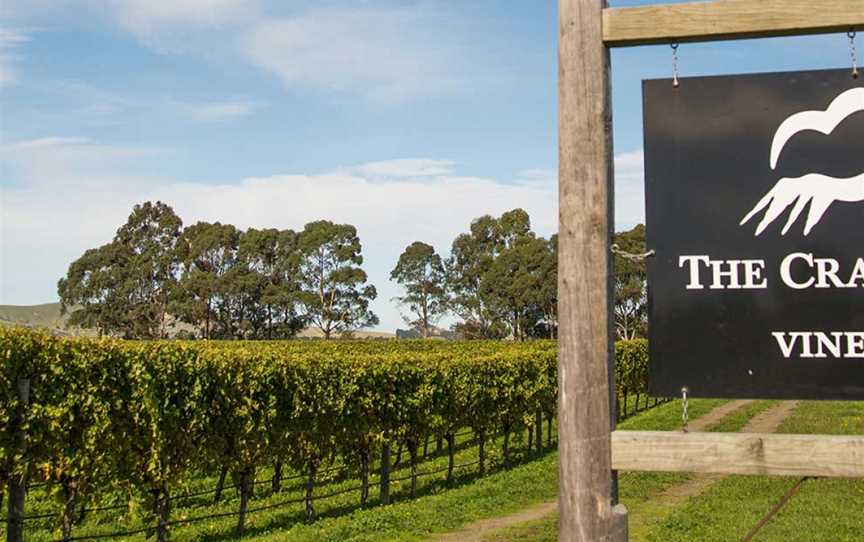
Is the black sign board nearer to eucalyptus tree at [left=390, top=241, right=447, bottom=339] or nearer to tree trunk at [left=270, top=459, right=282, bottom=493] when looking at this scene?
tree trunk at [left=270, top=459, right=282, bottom=493]

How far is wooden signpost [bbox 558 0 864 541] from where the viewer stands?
356 cm

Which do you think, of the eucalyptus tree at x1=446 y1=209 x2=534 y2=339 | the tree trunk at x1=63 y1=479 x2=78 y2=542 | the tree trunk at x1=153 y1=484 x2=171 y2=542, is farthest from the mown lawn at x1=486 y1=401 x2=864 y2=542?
the eucalyptus tree at x1=446 y1=209 x2=534 y2=339

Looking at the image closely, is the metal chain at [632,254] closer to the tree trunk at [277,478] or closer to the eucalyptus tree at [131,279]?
the tree trunk at [277,478]

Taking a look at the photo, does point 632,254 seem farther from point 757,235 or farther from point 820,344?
point 820,344

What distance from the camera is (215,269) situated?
8275 cm

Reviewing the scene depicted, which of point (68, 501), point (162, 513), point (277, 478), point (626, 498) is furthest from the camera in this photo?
point (277, 478)

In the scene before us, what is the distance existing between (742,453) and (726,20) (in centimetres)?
→ 199

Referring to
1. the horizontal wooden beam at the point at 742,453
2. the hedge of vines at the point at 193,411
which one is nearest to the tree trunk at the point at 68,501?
the hedge of vines at the point at 193,411

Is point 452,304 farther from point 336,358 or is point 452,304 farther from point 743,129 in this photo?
point 743,129

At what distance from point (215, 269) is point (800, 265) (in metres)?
82.8

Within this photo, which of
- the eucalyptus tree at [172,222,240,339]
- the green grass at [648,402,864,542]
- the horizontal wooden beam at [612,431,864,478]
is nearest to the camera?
the horizontal wooden beam at [612,431,864,478]

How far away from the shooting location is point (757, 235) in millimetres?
3646

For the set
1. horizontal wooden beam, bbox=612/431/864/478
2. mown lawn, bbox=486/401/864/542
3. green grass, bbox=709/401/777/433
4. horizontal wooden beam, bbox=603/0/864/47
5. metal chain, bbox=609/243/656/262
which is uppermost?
horizontal wooden beam, bbox=603/0/864/47

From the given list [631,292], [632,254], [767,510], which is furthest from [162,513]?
[631,292]
